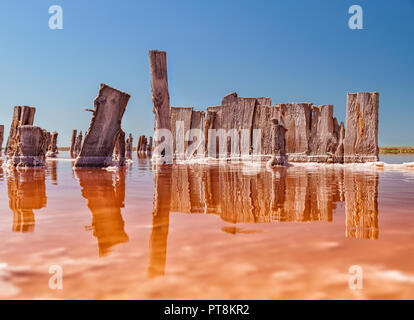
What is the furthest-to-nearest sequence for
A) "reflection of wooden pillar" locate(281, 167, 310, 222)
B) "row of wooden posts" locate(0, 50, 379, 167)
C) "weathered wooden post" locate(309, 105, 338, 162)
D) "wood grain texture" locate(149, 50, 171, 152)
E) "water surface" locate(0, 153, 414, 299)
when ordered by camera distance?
"weathered wooden post" locate(309, 105, 338, 162) < "wood grain texture" locate(149, 50, 171, 152) < "row of wooden posts" locate(0, 50, 379, 167) < "reflection of wooden pillar" locate(281, 167, 310, 222) < "water surface" locate(0, 153, 414, 299)

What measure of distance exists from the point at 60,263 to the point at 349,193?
9.18 feet

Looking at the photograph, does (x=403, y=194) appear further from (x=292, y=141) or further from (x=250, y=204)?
(x=292, y=141)

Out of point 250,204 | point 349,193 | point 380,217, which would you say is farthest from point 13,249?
point 349,193

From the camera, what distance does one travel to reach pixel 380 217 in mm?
1896

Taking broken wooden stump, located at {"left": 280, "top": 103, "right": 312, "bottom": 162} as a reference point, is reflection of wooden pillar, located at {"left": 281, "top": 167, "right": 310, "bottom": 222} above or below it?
below

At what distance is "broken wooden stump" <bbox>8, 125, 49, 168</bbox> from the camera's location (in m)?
A: 7.13

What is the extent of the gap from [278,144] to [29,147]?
690cm

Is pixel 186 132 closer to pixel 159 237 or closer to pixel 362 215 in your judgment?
pixel 362 215

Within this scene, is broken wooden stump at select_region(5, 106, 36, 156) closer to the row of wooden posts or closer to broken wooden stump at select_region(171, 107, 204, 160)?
the row of wooden posts

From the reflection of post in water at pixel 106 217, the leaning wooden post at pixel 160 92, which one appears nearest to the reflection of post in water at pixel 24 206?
the reflection of post in water at pixel 106 217

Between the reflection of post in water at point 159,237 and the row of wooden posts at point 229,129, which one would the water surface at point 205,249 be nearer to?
the reflection of post in water at point 159,237

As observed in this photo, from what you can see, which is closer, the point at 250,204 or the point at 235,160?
the point at 250,204

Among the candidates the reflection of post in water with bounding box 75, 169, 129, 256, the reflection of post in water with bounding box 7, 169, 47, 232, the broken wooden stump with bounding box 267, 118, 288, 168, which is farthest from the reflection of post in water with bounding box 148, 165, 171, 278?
the broken wooden stump with bounding box 267, 118, 288, 168

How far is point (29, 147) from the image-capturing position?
7.28 metres
